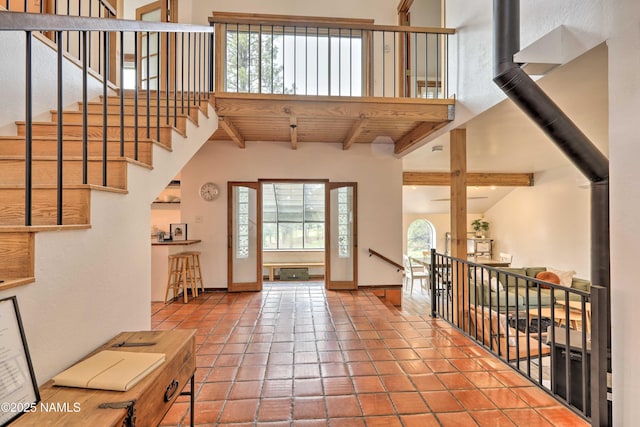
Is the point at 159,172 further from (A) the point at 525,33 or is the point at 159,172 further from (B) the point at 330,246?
(B) the point at 330,246

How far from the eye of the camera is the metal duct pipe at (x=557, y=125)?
2080mm

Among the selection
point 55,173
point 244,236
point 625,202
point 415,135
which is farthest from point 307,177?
point 625,202

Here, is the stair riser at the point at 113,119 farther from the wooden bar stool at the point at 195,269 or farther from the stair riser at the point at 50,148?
the wooden bar stool at the point at 195,269

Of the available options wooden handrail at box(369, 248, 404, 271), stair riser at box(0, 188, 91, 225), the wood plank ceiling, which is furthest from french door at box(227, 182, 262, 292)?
stair riser at box(0, 188, 91, 225)

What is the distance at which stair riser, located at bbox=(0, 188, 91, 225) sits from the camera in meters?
1.37

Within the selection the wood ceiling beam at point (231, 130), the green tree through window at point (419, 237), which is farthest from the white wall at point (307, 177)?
the green tree through window at point (419, 237)

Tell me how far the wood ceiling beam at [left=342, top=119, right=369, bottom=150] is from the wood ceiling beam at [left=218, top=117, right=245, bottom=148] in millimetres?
1583

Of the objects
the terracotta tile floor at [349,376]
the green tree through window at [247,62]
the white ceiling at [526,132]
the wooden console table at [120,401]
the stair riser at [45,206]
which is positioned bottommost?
the terracotta tile floor at [349,376]

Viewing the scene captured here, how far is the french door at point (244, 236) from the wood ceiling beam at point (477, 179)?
3379 millimetres

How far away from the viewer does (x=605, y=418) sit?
1695 mm

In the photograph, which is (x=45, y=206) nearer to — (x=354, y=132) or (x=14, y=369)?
(x=14, y=369)

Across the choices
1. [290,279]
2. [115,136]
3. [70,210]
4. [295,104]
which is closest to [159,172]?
[115,136]

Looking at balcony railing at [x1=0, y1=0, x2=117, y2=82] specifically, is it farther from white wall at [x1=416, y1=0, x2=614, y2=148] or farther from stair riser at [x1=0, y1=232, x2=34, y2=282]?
white wall at [x1=416, y1=0, x2=614, y2=148]

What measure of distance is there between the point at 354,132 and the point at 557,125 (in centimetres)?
250
